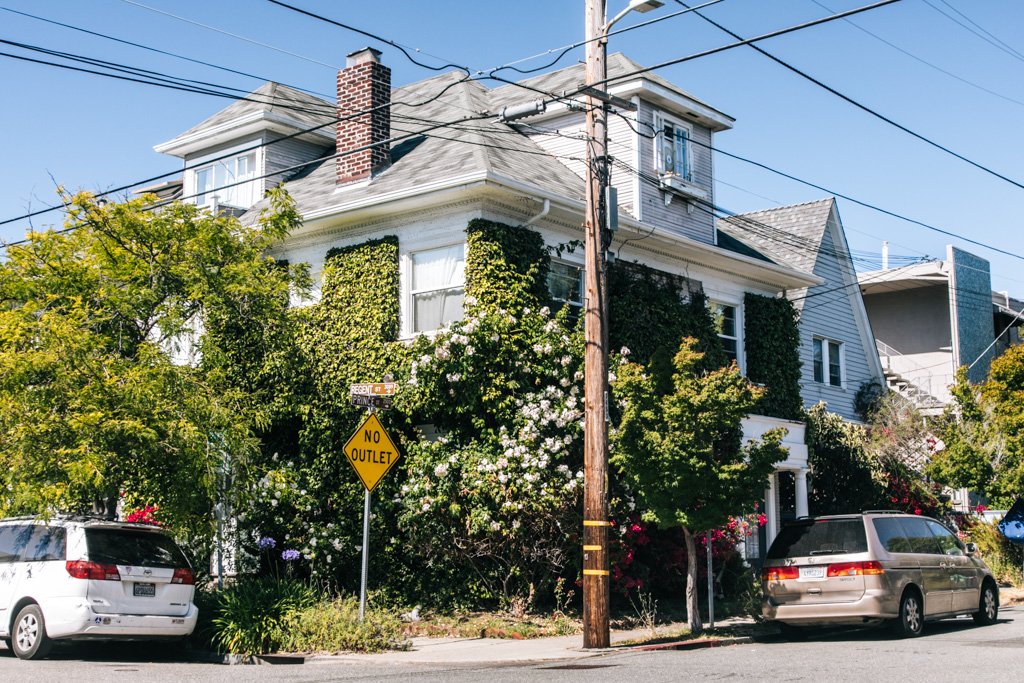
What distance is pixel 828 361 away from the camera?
97.3 feet

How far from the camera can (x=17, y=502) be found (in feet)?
44.7

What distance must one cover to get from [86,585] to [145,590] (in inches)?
30.4

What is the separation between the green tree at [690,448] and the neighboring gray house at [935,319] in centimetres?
2103

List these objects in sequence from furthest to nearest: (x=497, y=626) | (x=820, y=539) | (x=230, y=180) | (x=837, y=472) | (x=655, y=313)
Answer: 1. (x=837, y=472)
2. (x=230, y=180)
3. (x=655, y=313)
4. (x=497, y=626)
5. (x=820, y=539)

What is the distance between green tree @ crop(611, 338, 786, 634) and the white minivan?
6.08m

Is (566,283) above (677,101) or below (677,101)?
below

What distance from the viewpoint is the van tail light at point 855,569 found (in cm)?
1355

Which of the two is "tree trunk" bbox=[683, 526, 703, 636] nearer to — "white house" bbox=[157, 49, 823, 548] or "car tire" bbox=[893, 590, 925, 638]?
"car tire" bbox=[893, 590, 925, 638]

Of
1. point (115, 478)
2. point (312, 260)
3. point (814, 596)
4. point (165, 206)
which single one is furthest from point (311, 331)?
point (814, 596)

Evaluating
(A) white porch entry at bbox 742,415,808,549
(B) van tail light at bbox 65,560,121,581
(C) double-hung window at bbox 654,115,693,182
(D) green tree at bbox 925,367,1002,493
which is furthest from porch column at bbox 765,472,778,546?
(B) van tail light at bbox 65,560,121,581

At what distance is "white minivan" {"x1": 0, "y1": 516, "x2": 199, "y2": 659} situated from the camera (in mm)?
12445

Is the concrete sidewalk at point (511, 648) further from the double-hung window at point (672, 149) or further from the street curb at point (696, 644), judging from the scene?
the double-hung window at point (672, 149)

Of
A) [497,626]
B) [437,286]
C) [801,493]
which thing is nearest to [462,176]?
[437,286]

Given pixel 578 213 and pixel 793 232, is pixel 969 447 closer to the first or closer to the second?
pixel 578 213
